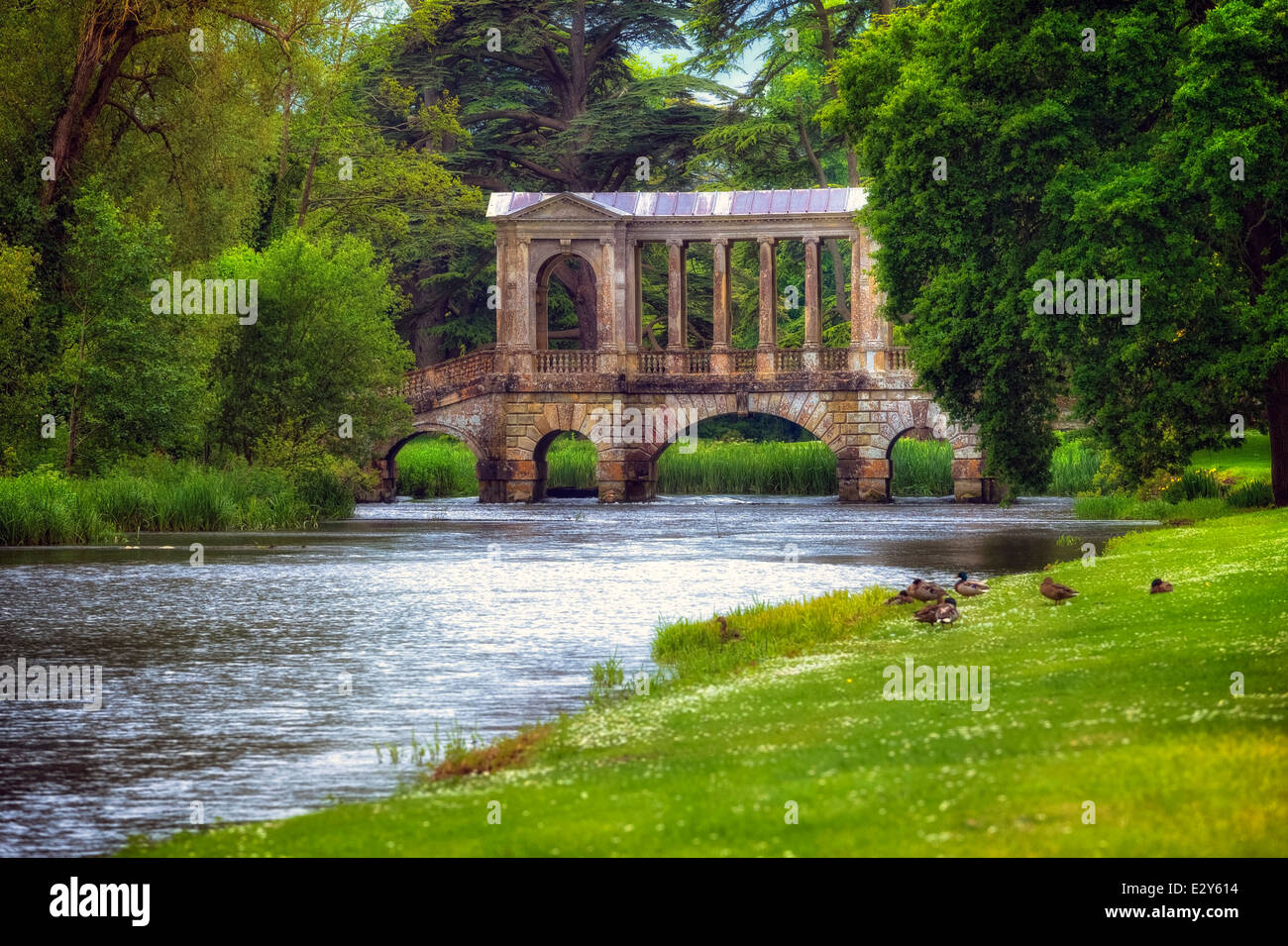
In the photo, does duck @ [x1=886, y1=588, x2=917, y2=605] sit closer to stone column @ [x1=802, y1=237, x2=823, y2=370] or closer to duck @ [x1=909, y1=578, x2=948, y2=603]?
duck @ [x1=909, y1=578, x2=948, y2=603]

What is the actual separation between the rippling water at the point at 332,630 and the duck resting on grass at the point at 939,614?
3230 millimetres

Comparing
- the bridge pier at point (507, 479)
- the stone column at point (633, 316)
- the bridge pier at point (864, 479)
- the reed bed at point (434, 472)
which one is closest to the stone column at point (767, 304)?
the stone column at point (633, 316)

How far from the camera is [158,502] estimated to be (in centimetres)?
4281

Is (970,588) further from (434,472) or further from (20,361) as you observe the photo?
(434,472)

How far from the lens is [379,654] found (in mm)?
20641

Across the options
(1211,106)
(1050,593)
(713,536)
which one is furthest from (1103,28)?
A: (1050,593)

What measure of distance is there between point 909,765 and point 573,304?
71.0 m

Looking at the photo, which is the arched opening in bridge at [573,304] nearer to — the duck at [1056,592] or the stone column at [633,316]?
the stone column at [633,316]

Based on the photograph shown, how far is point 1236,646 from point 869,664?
3.50 meters

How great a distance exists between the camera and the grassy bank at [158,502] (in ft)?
126

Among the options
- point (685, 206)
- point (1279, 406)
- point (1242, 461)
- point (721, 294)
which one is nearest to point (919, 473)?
point (721, 294)

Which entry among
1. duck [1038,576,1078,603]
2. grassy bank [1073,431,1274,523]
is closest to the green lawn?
grassy bank [1073,431,1274,523]

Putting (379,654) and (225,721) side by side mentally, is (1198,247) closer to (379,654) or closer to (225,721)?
(379,654)

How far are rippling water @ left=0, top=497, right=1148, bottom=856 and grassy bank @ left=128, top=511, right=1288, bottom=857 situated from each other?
5.23ft
